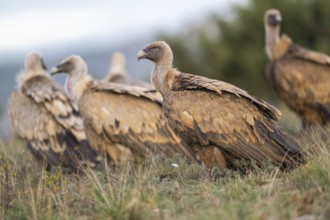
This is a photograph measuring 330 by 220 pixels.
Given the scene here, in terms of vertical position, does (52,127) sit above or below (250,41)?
above

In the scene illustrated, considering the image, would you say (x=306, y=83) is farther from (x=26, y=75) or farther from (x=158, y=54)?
(x=26, y=75)

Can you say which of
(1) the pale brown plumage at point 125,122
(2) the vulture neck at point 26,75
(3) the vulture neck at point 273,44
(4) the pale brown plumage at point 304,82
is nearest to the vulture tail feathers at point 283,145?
(1) the pale brown plumage at point 125,122

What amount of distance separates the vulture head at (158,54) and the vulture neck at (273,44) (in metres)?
4.72

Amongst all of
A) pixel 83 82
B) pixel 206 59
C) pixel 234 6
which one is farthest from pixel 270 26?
pixel 206 59

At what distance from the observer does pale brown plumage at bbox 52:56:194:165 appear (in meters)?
9.95

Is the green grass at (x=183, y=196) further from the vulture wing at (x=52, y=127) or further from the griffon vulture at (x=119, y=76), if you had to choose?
the griffon vulture at (x=119, y=76)

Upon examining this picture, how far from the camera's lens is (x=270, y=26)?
45.4 feet

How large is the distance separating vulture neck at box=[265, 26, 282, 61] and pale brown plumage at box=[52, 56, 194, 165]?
3650 mm

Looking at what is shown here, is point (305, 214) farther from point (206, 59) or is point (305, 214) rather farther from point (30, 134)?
point (206, 59)

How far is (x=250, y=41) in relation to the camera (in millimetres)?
27719

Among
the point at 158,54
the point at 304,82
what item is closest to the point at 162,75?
the point at 158,54

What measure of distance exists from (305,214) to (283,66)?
7.02 meters

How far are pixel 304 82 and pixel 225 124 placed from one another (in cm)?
499

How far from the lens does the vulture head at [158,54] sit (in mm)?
8594
